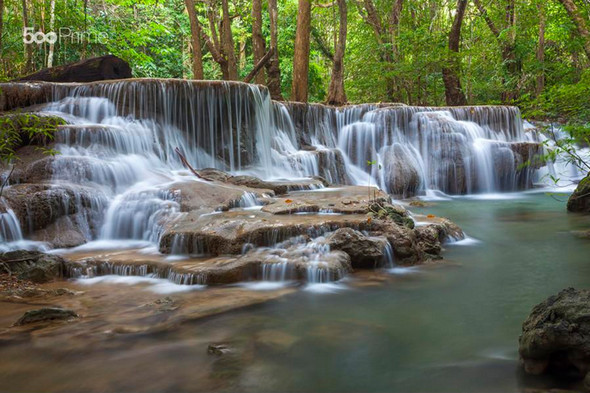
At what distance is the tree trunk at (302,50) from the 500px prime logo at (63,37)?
6434 millimetres

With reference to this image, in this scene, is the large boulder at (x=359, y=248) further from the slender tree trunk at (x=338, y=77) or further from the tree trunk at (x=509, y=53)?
the tree trunk at (x=509, y=53)

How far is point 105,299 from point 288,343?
2042mm

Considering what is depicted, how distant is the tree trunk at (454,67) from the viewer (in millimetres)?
16766

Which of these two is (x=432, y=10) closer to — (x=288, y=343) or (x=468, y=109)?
(x=468, y=109)

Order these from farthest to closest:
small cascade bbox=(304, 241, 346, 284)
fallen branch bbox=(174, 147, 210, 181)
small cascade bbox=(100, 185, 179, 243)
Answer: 1. fallen branch bbox=(174, 147, 210, 181)
2. small cascade bbox=(100, 185, 179, 243)
3. small cascade bbox=(304, 241, 346, 284)

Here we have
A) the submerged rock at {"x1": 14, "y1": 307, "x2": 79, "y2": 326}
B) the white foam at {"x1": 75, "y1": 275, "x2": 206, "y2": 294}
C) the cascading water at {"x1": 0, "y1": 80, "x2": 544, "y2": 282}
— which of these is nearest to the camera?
the submerged rock at {"x1": 14, "y1": 307, "x2": 79, "y2": 326}

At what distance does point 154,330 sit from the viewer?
153 inches

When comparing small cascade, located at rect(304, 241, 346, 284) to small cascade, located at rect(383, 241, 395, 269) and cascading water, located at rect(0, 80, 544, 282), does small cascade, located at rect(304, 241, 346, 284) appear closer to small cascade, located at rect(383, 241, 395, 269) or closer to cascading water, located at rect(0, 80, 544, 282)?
cascading water, located at rect(0, 80, 544, 282)

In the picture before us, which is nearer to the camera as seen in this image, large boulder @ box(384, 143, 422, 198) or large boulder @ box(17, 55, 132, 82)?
large boulder @ box(17, 55, 132, 82)

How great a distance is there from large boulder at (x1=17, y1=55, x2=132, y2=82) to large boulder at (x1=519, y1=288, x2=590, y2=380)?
12.6 m

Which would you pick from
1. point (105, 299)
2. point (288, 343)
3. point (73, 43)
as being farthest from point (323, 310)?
point (73, 43)

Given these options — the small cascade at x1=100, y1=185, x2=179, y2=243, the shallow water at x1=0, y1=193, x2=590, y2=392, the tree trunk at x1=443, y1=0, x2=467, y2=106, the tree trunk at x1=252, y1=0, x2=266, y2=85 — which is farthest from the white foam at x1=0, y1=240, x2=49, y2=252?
the tree trunk at x1=443, y1=0, x2=467, y2=106

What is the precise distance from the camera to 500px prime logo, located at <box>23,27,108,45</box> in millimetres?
14895

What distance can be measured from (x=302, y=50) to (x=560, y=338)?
1351cm
